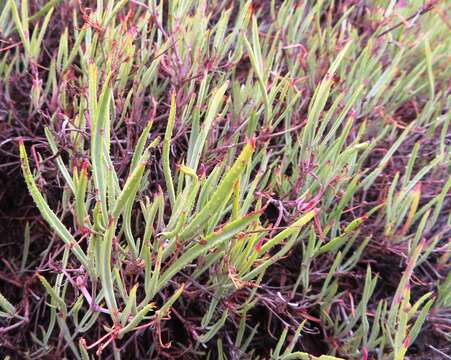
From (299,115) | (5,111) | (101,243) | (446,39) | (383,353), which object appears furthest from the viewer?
(446,39)

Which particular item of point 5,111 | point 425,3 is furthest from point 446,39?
point 5,111

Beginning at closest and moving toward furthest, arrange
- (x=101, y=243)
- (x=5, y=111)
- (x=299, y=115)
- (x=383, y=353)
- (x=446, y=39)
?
(x=101, y=243), (x=383, y=353), (x=5, y=111), (x=299, y=115), (x=446, y=39)

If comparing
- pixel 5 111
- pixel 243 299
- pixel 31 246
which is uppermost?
pixel 5 111

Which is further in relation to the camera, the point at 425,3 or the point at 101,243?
the point at 425,3

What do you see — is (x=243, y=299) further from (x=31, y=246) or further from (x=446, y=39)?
(x=446, y=39)

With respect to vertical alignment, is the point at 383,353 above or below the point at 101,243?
below

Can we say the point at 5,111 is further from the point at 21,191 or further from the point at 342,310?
the point at 342,310
